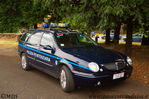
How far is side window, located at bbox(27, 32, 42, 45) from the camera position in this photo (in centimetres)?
545

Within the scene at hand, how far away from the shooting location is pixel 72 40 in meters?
5.00

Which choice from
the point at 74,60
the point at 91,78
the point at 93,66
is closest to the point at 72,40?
the point at 74,60

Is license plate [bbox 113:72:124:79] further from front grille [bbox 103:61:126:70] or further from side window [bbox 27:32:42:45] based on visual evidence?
side window [bbox 27:32:42:45]

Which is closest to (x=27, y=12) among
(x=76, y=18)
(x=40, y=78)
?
(x=76, y=18)

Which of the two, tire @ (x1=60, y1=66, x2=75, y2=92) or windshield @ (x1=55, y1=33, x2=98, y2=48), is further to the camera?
windshield @ (x1=55, y1=33, x2=98, y2=48)

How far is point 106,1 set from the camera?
526 centimetres

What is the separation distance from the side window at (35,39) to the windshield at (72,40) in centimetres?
88

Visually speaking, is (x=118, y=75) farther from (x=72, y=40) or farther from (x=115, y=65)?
(x=72, y=40)

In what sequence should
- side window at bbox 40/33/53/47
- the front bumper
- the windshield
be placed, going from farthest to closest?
side window at bbox 40/33/53/47 → the windshield → the front bumper

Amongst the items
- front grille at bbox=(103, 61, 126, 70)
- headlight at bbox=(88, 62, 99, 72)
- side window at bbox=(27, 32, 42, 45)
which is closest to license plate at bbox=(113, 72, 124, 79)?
front grille at bbox=(103, 61, 126, 70)

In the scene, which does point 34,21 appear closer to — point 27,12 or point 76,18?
point 27,12

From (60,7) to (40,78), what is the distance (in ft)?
12.4

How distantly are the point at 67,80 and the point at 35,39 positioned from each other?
7.91ft

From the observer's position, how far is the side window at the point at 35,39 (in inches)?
215
